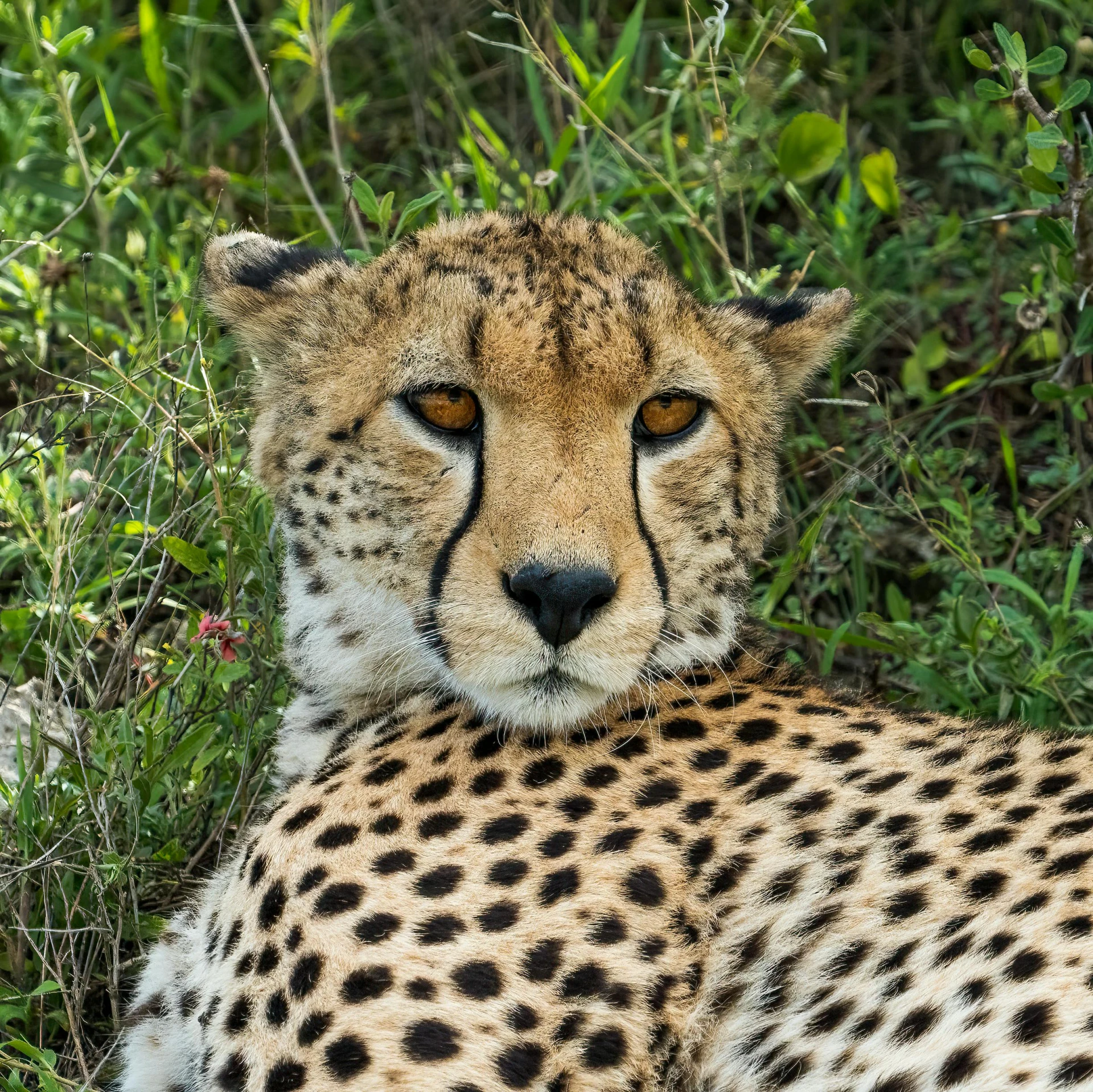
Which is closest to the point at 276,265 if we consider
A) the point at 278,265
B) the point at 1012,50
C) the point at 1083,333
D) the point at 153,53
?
→ the point at 278,265

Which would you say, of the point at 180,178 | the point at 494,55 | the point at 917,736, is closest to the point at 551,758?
the point at 917,736

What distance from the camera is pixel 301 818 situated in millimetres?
2254

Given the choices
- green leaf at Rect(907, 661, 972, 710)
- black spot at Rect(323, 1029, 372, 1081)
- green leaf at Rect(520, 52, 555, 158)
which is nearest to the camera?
black spot at Rect(323, 1029, 372, 1081)

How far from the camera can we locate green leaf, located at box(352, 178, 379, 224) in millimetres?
2891

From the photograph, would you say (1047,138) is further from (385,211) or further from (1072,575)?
(385,211)

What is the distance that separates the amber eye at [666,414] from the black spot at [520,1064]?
0.93 metres

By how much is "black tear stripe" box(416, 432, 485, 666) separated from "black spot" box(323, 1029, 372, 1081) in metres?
0.56

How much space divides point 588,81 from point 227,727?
1699mm

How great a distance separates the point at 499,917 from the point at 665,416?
815 millimetres

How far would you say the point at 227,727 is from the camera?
3.06 m

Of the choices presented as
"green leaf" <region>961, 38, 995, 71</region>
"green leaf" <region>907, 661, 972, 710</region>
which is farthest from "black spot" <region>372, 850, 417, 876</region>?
"green leaf" <region>961, 38, 995, 71</region>

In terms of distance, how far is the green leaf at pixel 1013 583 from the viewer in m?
3.05

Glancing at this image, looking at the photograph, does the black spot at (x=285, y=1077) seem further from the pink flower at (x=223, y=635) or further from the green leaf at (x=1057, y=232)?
the green leaf at (x=1057, y=232)

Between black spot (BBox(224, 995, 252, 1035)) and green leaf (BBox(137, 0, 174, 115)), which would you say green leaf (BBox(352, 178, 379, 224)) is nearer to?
black spot (BBox(224, 995, 252, 1035))
